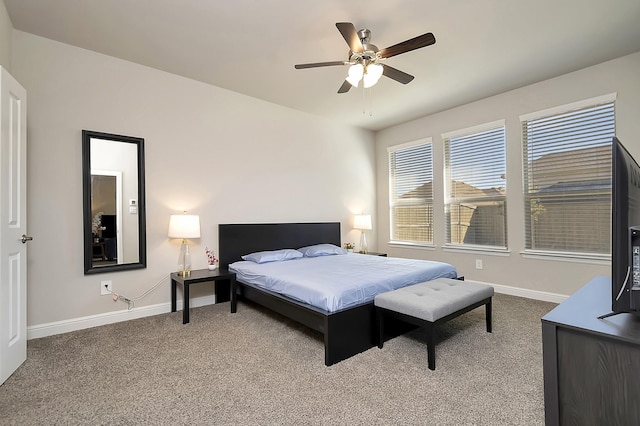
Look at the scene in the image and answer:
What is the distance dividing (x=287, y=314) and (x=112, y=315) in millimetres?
1789

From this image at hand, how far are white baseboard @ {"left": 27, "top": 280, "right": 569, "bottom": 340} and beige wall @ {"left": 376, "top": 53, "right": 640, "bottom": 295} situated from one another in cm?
7

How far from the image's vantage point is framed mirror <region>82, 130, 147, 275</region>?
2891 millimetres

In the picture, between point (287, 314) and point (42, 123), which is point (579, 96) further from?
point (42, 123)

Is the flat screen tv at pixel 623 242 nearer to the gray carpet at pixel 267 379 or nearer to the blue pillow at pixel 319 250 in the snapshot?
the gray carpet at pixel 267 379

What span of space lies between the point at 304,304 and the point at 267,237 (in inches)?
68.6

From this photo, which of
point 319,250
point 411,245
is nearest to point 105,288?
point 319,250

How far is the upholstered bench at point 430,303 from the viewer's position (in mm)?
2070

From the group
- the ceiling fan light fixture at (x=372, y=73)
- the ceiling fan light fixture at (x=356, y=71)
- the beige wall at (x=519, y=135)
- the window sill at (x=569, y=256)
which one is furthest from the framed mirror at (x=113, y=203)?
the window sill at (x=569, y=256)

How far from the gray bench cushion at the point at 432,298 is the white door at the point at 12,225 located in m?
2.50

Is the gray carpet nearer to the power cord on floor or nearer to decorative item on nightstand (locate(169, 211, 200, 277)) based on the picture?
the power cord on floor

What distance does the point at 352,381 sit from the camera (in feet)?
6.28

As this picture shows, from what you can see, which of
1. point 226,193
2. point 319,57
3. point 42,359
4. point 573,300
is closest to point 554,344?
point 573,300

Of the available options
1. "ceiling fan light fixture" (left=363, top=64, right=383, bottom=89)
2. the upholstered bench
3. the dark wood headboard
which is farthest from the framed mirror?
the upholstered bench

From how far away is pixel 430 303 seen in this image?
2.16m
